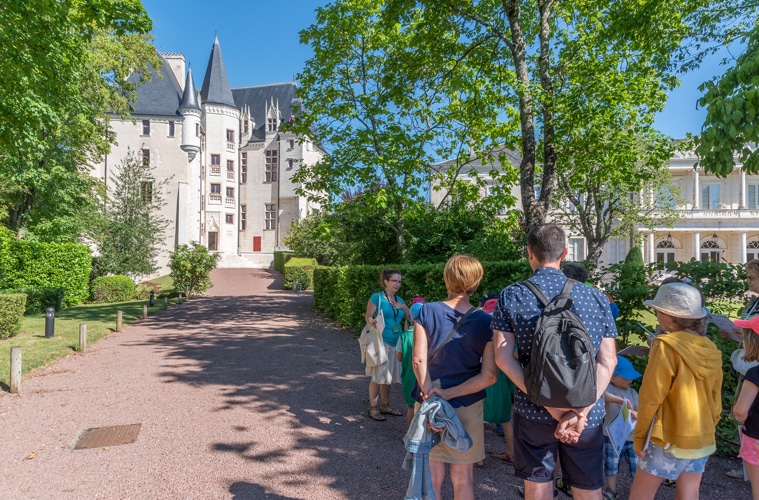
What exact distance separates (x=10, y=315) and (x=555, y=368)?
1381cm

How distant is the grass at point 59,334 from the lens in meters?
9.04

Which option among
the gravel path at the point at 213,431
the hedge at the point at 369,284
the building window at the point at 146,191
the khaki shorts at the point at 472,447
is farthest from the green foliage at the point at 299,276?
the khaki shorts at the point at 472,447

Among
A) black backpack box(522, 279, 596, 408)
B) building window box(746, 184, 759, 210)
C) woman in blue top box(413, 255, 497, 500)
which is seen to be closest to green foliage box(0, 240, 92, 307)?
woman in blue top box(413, 255, 497, 500)

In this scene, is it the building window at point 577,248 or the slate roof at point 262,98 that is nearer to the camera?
the building window at point 577,248

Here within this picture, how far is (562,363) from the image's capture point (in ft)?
7.68

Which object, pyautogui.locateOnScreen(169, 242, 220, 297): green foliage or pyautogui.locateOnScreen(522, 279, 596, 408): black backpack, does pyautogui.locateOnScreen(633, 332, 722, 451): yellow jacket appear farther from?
pyautogui.locateOnScreen(169, 242, 220, 297): green foliage

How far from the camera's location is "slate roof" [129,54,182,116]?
4221cm

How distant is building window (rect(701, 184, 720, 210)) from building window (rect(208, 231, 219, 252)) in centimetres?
4658

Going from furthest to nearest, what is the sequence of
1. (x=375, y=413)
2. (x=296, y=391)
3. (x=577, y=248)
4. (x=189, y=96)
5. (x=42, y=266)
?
(x=189, y=96)
(x=577, y=248)
(x=42, y=266)
(x=296, y=391)
(x=375, y=413)

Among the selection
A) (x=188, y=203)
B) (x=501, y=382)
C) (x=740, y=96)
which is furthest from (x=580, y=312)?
(x=188, y=203)

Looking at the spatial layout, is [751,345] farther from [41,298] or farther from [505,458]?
[41,298]

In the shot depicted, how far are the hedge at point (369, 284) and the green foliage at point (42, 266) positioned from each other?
447 inches

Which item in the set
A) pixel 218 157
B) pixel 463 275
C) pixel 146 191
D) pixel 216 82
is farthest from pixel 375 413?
pixel 216 82

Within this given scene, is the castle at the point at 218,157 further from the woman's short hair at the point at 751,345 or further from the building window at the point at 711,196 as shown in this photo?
the woman's short hair at the point at 751,345
